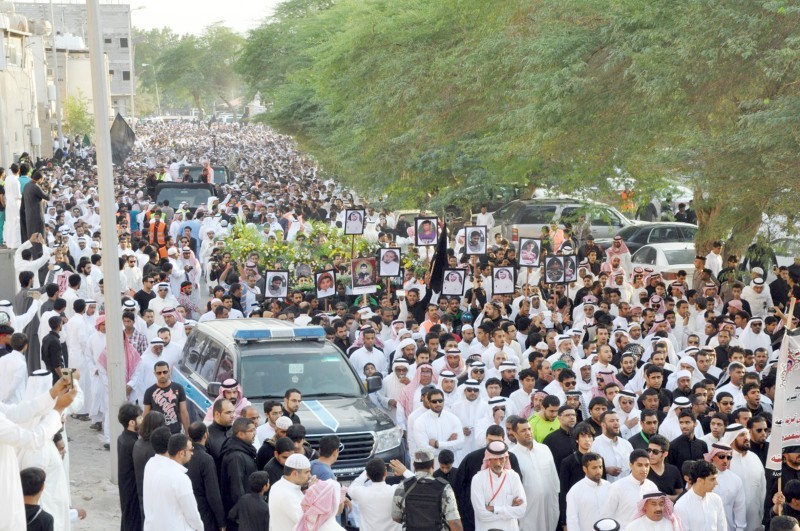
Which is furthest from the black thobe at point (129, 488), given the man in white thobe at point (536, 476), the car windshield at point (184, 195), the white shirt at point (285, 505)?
the car windshield at point (184, 195)

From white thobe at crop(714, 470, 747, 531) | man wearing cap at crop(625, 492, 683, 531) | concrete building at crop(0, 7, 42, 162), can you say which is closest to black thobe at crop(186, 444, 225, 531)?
man wearing cap at crop(625, 492, 683, 531)

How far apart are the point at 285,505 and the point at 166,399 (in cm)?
361

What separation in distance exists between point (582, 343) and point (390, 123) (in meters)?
12.0

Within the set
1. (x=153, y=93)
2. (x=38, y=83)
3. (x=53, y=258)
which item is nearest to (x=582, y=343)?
(x=53, y=258)

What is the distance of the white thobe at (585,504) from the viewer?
30.5 feet

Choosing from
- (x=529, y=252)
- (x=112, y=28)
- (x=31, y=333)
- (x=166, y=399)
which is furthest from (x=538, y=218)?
(x=112, y=28)

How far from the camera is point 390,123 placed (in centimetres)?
2639

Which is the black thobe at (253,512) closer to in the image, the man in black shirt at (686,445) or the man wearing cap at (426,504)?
the man wearing cap at (426,504)

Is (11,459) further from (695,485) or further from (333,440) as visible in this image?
(695,485)

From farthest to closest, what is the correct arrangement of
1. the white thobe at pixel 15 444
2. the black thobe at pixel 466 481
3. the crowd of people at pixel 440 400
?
the black thobe at pixel 466 481 → the crowd of people at pixel 440 400 → the white thobe at pixel 15 444

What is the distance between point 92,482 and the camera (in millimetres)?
12539

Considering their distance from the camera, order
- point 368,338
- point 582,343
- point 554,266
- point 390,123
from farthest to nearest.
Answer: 1. point 390,123
2. point 554,266
3. point 582,343
4. point 368,338

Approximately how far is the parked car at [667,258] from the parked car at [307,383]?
11642mm

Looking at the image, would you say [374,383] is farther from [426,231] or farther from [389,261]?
[426,231]
